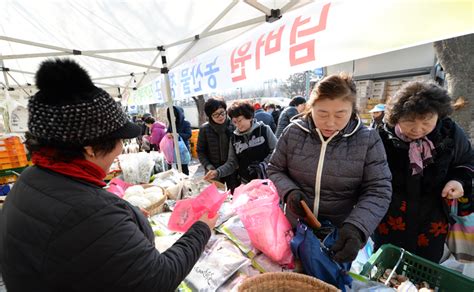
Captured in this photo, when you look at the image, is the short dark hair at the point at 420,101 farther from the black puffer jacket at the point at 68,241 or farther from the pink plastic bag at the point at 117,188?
the pink plastic bag at the point at 117,188

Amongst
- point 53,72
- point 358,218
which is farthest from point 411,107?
point 53,72

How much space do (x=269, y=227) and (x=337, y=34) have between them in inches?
41.6

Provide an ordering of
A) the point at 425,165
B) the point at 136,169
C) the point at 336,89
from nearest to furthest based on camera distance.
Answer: the point at 336,89
the point at 425,165
the point at 136,169

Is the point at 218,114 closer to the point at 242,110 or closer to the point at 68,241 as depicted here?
the point at 242,110

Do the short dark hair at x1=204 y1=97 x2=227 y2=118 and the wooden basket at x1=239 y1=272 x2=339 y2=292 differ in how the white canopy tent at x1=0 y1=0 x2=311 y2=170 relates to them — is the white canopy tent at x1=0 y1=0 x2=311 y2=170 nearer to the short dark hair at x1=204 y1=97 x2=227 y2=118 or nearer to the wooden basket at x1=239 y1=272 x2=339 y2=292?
the short dark hair at x1=204 y1=97 x2=227 y2=118

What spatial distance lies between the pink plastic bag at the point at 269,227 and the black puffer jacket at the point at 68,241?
588mm

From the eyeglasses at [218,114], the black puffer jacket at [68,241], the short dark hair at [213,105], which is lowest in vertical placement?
the black puffer jacket at [68,241]

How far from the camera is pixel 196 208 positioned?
1281 mm

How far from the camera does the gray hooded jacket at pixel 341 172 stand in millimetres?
1134

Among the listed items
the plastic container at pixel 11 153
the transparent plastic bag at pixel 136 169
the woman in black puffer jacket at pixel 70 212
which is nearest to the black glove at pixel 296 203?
the woman in black puffer jacket at pixel 70 212

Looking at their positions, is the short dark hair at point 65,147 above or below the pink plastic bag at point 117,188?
above

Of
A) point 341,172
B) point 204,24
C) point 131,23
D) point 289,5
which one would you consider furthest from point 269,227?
point 131,23

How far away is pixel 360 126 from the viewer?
3.97 feet

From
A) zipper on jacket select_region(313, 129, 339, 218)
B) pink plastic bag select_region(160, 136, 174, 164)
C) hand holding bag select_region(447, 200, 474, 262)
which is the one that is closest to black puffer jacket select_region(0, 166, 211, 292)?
zipper on jacket select_region(313, 129, 339, 218)
